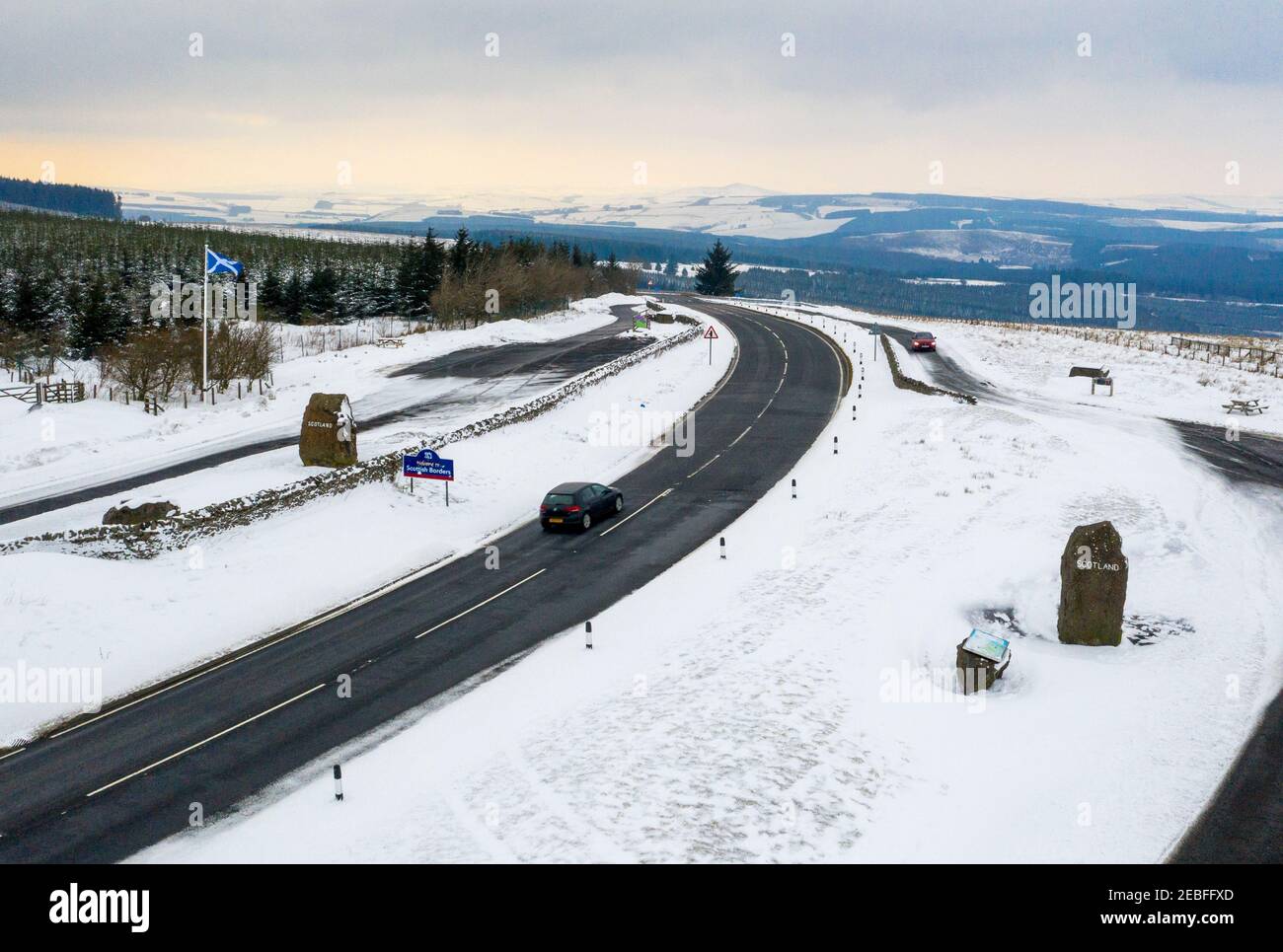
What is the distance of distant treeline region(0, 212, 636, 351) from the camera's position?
75875 mm

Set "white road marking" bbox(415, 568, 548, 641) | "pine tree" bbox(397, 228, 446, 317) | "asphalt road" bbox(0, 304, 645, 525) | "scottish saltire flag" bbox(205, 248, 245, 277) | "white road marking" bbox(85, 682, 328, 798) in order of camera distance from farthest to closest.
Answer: "pine tree" bbox(397, 228, 446, 317)
"scottish saltire flag" bbox(205, 248, 245, 277)
"asphalt road" bbox(0, 304, 645, 525)
"white road marking" bbox(415, 568, 548, 641)
"white road marking" bbox(85, 682, 328, 798)

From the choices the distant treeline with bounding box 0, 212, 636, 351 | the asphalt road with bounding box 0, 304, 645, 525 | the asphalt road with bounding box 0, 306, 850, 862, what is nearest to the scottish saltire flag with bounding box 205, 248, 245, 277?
the asphalt road with bounding box 0, 304, 645, 525

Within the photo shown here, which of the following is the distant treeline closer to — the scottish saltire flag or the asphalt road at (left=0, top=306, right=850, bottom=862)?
the scottish saltire flag

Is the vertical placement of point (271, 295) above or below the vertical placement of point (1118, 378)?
above

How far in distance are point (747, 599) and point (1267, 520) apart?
56.5ft

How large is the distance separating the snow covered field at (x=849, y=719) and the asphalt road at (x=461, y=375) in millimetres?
20875

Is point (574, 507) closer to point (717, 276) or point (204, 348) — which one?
point (204, 348)

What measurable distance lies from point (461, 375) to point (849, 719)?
45.9 metres

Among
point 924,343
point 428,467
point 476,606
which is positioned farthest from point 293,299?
point 476,606

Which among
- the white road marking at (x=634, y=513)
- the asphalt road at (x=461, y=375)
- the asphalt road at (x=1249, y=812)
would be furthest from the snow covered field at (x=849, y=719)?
the asphalt road at (x=461, y=375)

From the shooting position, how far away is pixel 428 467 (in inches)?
1231

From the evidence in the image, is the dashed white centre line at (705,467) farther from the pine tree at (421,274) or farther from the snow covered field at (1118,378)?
the pine tree at (421,274)

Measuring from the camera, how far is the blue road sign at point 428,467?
102 feet

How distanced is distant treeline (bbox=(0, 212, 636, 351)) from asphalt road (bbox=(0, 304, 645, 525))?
11.3 metres
